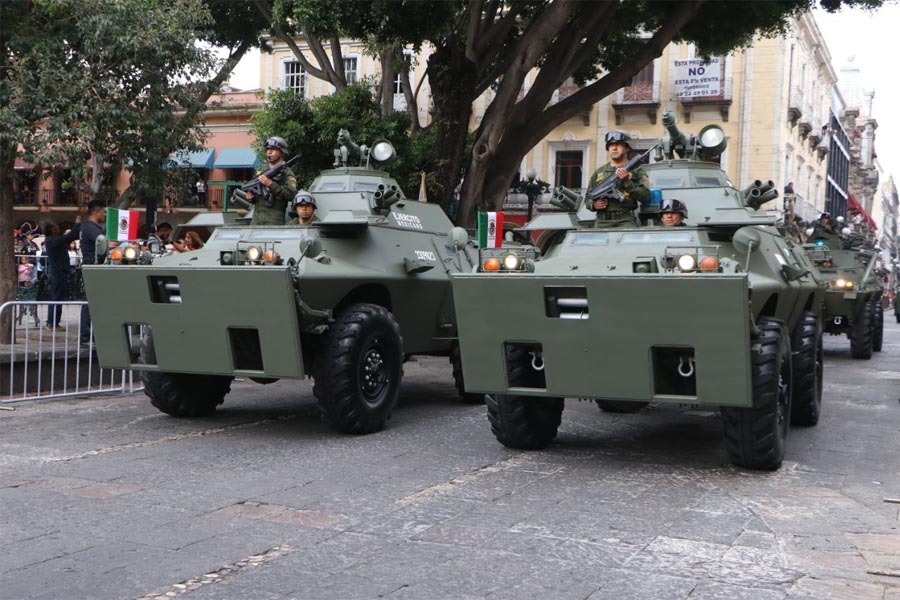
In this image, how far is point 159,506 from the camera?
6.24 metres

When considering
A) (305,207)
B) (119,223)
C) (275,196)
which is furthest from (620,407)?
(119,223)

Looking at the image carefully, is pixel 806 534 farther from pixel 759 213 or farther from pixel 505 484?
pixel 759 213

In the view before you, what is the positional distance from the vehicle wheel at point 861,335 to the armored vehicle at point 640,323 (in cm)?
971

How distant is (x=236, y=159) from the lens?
119 ft

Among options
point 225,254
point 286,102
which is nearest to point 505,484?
point 225,254

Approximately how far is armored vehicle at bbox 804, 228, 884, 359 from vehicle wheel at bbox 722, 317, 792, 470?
9.71 meters

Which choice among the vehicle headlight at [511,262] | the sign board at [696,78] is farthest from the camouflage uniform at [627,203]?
the sign board at [696,78]

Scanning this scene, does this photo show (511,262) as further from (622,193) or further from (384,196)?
(384,196)

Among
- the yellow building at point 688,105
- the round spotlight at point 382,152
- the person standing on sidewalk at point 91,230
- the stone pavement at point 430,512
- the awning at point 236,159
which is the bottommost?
the stone pavement at point 430,512

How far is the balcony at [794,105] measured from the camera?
35.6m

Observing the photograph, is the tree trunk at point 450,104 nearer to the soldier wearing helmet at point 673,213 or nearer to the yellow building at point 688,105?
the soldier wearing helmet at point 673,213

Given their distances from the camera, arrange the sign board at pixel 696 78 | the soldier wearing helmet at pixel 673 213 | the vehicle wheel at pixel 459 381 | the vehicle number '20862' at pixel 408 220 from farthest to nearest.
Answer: the sign board at pixel 696 78, the vehicle wheel at pixel 459 381, the vehicle number '20862' at pixel 408 220, the soldier wearing helmet at pixel 673 213

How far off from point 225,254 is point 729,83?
92.6 feet

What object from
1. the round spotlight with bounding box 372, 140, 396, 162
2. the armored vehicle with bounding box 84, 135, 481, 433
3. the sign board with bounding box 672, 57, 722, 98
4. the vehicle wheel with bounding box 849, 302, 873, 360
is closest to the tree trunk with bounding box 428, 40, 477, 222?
the round spotlight with bounding box 372, 140, 396, 162
